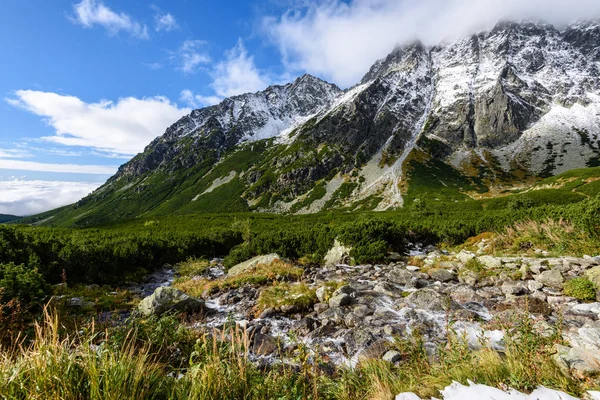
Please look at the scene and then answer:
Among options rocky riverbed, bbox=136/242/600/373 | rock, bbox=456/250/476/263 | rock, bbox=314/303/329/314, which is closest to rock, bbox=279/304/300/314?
rocky riverbed, bbox=136/242/600/373

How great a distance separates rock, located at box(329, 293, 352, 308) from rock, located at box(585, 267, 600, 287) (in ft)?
24.6

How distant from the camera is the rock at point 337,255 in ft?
54.5

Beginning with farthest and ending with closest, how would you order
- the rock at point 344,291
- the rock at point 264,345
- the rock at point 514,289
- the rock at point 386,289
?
the rock at point 386,289 → the rock at point 344,291 → the rock at point 514,289 → the rock at point 264,345

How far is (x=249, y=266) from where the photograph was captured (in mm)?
16594

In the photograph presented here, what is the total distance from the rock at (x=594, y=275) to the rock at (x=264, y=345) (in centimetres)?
986

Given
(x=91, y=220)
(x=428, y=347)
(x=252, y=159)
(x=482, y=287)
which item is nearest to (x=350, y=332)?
(x=428, y=347)

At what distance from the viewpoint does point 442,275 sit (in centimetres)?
1153

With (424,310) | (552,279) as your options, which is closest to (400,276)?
(424,310)

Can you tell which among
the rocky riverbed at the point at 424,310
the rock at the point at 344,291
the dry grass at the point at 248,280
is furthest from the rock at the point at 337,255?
the rock at the point at 344,291

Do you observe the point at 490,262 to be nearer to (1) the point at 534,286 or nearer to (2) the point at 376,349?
(1) the point at 534,286

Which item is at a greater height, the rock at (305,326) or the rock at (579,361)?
the rock at (579,361)

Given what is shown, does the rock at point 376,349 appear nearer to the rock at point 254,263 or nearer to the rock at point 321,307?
the rock at point 321,307

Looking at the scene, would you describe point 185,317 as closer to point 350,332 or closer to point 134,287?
point 350,332

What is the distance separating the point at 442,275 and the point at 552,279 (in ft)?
11.2
